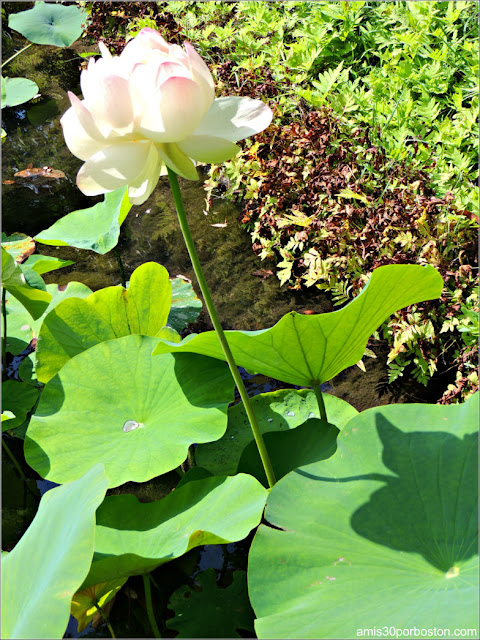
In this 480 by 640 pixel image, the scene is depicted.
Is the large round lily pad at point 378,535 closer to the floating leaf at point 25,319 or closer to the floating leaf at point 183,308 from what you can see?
the floating leaf at point 183,308

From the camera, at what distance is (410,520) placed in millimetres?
1035

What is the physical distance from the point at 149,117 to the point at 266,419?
3.23ft

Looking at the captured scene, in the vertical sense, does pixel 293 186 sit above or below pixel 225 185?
above

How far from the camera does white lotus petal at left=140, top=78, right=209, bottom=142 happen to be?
852mm

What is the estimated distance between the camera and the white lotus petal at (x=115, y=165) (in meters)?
0.91

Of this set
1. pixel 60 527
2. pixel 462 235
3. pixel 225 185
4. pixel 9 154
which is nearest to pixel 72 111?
pixel 60 527

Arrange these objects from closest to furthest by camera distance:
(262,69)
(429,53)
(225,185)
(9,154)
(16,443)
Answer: (16,443), (429,53), (262,69), (225,185), (9,154)

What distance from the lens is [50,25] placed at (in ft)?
12.0

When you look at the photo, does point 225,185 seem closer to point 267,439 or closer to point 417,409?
point 267,439

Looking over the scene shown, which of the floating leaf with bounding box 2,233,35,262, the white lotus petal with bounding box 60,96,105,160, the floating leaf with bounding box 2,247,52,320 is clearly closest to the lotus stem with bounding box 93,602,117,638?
the floating leaf with bounding box 2,247,52,320

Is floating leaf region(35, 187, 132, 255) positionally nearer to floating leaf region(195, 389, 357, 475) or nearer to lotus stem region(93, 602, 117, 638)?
floating leaf region(195, 389, 357, 475)

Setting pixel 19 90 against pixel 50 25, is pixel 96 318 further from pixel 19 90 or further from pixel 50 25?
pixel 50 25

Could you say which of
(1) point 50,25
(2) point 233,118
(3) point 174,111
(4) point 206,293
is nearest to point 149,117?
(3) point 174,111

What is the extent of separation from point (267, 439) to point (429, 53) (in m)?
1.85
